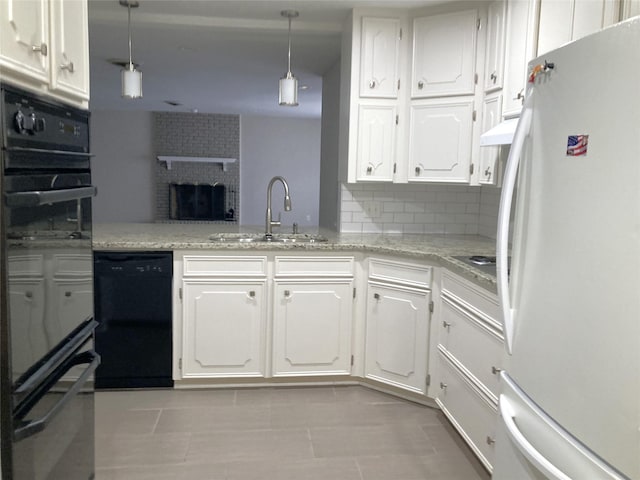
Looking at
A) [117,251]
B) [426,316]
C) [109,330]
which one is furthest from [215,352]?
[426,316]

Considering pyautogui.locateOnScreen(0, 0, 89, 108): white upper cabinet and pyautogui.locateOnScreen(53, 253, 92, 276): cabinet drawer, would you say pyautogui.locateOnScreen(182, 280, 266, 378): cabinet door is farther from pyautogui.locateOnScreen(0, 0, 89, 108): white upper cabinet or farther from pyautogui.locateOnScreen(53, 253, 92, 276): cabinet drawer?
pyautogui.locateOnScreen(0, 0, 89, 108): white upper cabinet

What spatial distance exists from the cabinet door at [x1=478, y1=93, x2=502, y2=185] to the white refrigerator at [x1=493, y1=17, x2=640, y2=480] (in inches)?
63.5

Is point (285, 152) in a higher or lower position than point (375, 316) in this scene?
higher

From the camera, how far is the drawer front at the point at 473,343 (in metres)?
2.22

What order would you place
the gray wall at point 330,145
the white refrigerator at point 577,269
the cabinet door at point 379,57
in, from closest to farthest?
the white refrigerator at point 577,269 < the cabinet door at point 379,57 < the gray wall at point 330,145

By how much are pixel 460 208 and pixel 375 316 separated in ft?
3.87

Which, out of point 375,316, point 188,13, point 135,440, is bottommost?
point 135,440

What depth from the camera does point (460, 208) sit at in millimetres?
3932

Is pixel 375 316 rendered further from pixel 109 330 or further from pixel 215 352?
pixel 109 330

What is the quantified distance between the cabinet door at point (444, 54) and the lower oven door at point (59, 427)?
2539 millimetres

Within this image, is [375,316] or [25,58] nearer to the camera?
[25,58]

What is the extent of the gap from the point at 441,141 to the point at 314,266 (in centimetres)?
113

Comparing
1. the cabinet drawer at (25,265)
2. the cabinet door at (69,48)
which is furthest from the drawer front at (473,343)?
the cabinet door at (69,48)

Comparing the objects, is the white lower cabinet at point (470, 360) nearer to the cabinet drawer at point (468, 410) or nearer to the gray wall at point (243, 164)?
the cabinet drawer at point (468, 410)
